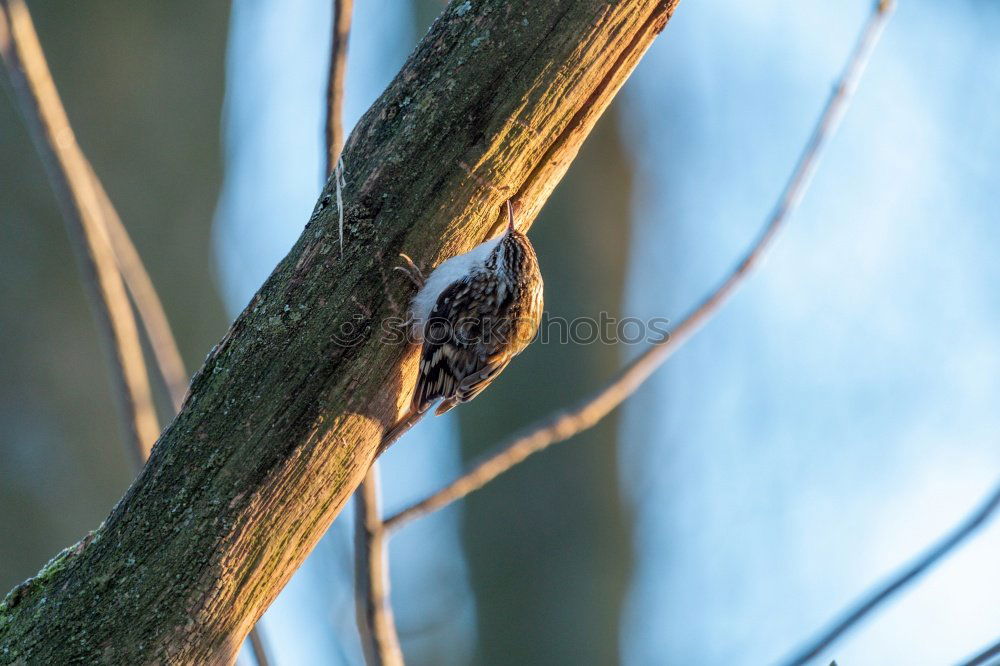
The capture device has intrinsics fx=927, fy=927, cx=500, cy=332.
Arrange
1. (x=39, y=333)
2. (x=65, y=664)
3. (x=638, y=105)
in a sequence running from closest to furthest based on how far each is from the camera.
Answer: (x=65, y=664)
(x=39, y=333)
(x=638, y=105)

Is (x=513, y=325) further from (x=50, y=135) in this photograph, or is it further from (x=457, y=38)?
(x=50, y=135)

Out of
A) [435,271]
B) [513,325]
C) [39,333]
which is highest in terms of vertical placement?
[39,333]

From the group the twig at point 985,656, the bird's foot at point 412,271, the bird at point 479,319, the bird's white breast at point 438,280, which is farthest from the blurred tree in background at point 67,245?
the twig at point 985,656

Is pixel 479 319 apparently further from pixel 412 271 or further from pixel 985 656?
pixel 985 656

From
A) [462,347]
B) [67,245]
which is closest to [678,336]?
[462,347]

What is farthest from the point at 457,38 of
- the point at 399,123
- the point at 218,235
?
the point at 218,235

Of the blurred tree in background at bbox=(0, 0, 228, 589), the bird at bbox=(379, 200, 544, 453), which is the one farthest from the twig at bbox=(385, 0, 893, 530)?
the blurred tree in background at bbox=(0, 0, 228, 589)

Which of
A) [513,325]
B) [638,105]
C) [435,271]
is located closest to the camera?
[435,271]
